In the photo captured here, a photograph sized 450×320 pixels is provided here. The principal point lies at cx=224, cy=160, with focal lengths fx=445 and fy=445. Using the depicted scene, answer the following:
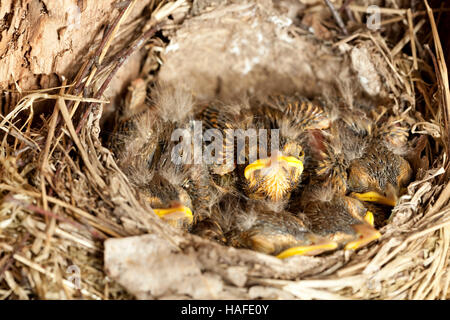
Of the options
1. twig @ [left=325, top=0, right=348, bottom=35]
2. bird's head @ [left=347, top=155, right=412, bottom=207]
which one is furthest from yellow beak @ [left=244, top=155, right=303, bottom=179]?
twig @ [left=325, top=0, right=348, bottom=35]

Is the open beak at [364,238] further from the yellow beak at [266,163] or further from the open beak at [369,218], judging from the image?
the yellow beak at [266,163]

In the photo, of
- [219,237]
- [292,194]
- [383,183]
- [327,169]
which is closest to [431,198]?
[383,183]

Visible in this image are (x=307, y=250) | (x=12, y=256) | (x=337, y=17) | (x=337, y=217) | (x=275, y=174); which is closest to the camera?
(x=12, y=256)

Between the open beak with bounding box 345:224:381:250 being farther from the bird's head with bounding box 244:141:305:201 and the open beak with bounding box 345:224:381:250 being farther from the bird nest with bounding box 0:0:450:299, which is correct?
the bird's head with bounding box 244:141:305:201

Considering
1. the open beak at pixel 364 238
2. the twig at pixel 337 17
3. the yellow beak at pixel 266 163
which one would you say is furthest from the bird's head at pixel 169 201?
the twig at pixel 337 17

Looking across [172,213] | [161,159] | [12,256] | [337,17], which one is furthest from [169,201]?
[337,17]

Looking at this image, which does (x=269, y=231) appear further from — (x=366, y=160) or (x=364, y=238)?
(x=366, y=160)

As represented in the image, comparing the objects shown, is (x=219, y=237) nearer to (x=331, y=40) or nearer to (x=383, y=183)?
(x=383, y=183)
